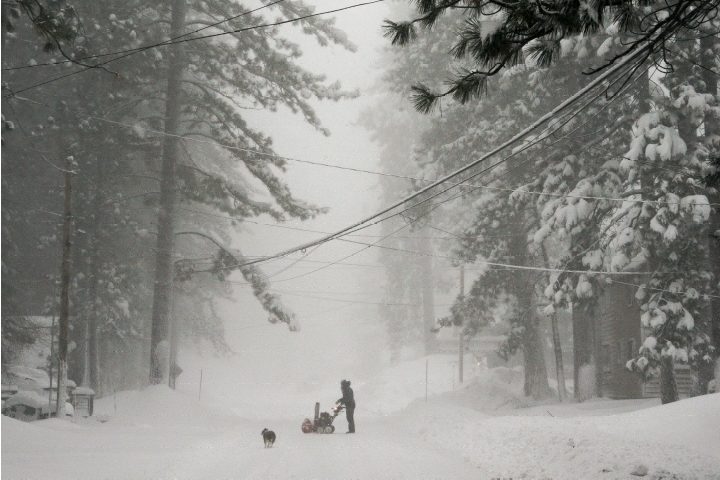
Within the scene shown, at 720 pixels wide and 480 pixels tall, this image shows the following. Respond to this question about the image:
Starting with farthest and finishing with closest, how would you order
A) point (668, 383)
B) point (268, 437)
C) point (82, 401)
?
1. point (82, 401)
2. point (668, 383)
3. point (268, 437)

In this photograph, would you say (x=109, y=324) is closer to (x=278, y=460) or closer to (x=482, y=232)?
(x=482, y=232)

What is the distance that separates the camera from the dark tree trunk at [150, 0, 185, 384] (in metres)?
24.9

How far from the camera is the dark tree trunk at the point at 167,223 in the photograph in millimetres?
24938

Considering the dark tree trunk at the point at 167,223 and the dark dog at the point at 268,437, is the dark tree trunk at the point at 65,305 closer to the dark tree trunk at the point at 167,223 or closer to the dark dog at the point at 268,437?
the dark tree trunk at the point at 167,223

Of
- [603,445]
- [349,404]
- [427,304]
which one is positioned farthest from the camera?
[427,304]

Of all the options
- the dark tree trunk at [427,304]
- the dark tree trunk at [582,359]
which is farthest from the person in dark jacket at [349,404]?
the dark tree trunk at [427,304]

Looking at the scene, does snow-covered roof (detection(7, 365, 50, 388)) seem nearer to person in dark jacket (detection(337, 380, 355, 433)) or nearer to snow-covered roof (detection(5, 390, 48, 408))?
snow-covered roof (detection(5, 390, 48, 408))

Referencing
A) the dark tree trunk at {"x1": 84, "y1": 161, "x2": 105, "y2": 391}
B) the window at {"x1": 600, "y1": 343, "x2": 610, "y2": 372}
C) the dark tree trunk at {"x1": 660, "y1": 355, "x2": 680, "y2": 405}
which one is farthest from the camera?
the window at {"x1": 600, "y1": 343, "x2": 610, "y2": 372}

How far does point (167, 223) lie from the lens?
25734mm

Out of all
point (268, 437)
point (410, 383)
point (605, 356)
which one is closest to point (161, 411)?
point (268, 437)

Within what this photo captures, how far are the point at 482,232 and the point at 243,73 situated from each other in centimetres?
1084

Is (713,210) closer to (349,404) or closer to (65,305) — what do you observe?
(349,404)

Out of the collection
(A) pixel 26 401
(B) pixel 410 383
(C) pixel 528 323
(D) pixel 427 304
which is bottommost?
A: (B) pixel 410 383

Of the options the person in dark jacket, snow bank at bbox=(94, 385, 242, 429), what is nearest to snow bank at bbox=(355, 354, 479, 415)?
snow bank at bbox=(94, 385, 242, 429)
